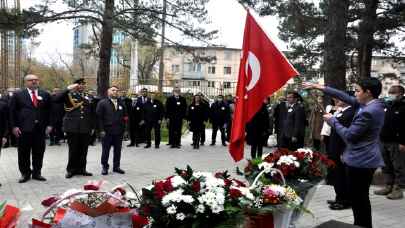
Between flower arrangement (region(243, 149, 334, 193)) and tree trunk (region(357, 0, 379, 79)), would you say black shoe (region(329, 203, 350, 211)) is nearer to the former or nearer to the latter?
flower arrangement (region(243, 149, 334, 193))

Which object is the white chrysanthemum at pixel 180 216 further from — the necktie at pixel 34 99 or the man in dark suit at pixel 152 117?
the man in dark suit at pixel 152 117

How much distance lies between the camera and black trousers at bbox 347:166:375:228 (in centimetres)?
532

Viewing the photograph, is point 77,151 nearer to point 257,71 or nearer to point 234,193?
point 257,71

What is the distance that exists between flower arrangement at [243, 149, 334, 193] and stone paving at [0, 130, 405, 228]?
0.39 metres

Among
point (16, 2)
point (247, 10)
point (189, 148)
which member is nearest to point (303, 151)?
point (247, 10)

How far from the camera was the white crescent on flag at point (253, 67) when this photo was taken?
5.50 m

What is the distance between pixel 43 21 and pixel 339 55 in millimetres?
10503

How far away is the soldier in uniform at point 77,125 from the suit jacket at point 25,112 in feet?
1.93

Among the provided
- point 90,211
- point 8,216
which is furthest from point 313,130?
point 8,216

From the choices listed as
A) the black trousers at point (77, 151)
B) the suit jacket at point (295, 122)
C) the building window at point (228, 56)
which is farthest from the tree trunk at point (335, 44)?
the building window at point (228, 56)

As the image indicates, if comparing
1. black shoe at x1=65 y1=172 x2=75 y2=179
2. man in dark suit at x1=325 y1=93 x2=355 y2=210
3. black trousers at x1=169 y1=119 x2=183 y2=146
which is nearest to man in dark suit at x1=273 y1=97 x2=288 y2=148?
black trousers at x1=169 y1=119 x2=183 y2=146

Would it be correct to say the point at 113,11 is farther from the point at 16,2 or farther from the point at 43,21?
the point at 16,2

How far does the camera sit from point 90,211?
2926 millimetres

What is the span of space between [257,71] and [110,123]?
222 inches
